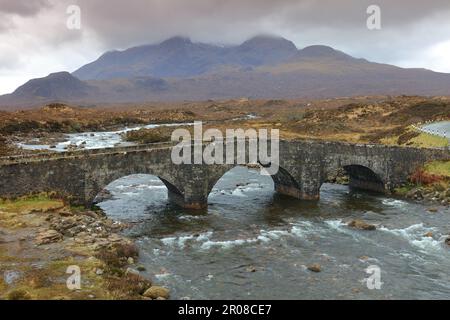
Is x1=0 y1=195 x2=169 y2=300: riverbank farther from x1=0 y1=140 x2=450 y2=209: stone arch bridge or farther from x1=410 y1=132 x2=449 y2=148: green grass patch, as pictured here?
x1=410 y1=132 x2=449 y2=148: green grass patch

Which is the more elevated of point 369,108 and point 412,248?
point 369,108

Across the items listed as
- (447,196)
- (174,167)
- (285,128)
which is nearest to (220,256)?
(174,167)

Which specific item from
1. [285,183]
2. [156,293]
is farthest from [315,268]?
[285,183]

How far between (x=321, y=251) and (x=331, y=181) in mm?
23112

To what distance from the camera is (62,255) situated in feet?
85.8

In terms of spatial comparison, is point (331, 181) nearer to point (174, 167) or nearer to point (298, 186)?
point (298, 186)

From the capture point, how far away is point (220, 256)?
30484 mm

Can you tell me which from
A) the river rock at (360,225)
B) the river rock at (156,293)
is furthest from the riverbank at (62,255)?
the river rock at (360,225)

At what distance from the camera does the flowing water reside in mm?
25922

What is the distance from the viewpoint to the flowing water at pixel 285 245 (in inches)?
1021

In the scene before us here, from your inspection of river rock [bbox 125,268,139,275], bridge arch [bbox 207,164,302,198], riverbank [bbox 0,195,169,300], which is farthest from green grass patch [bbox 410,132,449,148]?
river rock [bbox 125,268,139,275]

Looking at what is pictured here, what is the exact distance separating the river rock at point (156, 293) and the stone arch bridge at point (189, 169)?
14712 millimetres

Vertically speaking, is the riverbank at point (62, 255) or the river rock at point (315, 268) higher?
the riverbank at point (62, 255)

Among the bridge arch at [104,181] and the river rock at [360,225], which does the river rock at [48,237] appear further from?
the river rock at [360,225]
